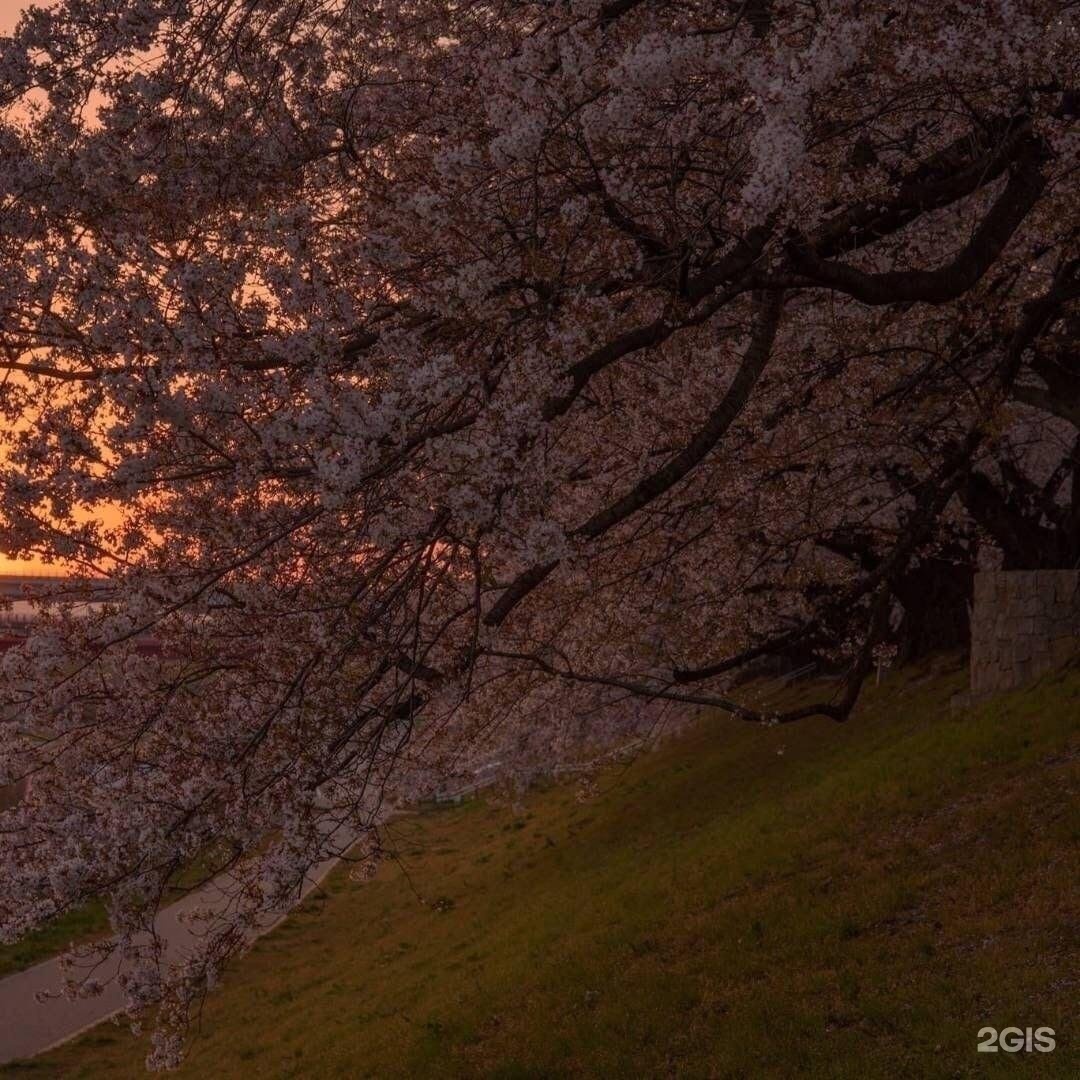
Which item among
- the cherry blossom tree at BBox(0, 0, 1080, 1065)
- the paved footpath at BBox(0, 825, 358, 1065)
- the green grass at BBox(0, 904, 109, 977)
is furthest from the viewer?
the green grass at BBox(0, 904, 109, 977)

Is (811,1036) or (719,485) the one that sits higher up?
(719,485)

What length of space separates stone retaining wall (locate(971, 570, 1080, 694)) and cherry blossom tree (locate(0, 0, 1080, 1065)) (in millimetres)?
8402

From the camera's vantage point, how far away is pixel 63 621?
819cm

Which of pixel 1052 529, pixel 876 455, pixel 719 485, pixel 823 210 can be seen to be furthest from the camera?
pixel 1052 529

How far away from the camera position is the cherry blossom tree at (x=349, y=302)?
6.63m

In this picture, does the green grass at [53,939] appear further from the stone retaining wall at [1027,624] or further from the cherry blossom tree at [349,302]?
the cherry blossom tree at [349,302]

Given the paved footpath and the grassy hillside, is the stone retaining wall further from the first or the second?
the paved footpath

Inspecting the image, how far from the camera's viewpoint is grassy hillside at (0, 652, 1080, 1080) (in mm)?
9016

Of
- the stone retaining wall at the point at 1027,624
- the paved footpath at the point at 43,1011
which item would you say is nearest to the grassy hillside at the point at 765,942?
the paved footpath at the point at 43,1011

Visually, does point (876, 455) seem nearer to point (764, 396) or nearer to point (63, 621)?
point (764, 396)

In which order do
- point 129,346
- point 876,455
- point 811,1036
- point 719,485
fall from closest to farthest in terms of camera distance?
point 129,346
point 811,1036
point 719,485
point 876,455

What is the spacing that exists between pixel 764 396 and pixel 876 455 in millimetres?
2199

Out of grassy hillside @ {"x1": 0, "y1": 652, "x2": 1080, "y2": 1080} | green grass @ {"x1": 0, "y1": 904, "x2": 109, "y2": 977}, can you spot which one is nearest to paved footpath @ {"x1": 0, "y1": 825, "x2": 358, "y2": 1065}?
green grass @ {"x1": 0, "y1": 904, "x2": 109, "y2": 977}

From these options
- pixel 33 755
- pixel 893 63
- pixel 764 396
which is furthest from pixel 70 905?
pixel 764 396
